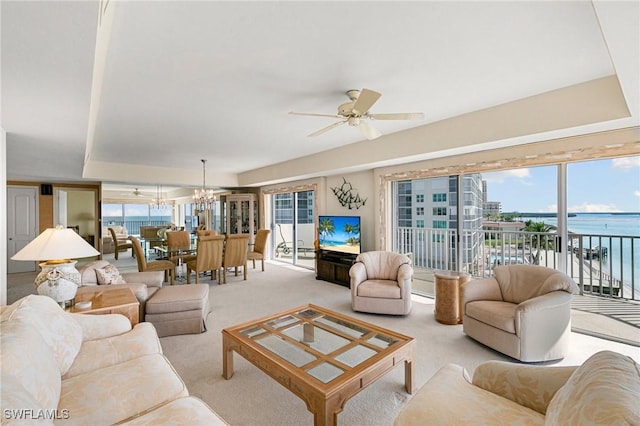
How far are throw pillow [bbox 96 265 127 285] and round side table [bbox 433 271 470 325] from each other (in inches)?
149

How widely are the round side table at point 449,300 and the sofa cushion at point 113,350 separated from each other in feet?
9.76

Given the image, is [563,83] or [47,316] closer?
[47,316]

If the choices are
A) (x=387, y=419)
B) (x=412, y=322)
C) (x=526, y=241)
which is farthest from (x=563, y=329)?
(x=387, y=419)

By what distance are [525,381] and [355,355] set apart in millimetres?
989

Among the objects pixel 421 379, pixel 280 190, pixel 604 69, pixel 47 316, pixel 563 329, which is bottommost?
pixel 421 379

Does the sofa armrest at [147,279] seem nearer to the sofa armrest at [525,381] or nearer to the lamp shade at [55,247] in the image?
the lamp shade at [55,247]

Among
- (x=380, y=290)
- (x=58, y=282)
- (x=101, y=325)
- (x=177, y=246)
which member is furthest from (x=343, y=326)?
(x=177, y=246)

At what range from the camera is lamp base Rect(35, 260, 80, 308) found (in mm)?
2184

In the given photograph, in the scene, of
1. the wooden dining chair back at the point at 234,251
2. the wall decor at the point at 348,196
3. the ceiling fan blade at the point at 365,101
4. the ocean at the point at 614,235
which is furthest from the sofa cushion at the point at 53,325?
the ocean at the point at 614,235

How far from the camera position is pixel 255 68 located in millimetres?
2186

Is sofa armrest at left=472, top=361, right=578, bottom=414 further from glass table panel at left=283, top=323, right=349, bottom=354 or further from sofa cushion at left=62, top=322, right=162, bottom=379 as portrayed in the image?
sofa cushion at left=62, top=322, right=162, bottom=379

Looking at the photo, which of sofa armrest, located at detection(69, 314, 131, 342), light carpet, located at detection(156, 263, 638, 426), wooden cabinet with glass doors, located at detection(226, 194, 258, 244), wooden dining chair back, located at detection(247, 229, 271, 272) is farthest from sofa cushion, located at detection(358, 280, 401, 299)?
wooden cabinet with glass doors, located at detection(226, 194, 258, 244)

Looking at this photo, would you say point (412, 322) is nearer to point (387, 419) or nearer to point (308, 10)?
point (387, 419)

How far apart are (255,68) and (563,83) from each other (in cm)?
272
